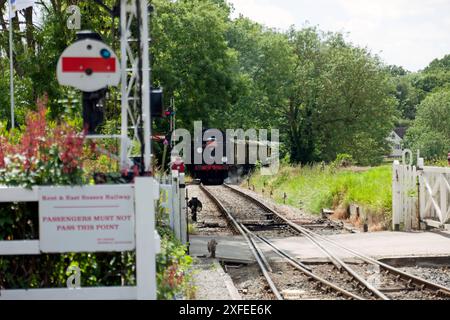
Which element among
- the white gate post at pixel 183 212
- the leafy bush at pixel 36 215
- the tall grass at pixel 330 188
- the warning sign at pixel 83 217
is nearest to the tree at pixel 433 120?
the tall grass at pixel 330 188

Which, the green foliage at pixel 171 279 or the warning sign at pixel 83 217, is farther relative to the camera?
the green foliage at pixel 171 279

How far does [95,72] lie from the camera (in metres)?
7.43

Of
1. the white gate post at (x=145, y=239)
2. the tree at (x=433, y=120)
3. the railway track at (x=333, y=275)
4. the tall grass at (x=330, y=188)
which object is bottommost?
the railway track at (x=333, y=275)

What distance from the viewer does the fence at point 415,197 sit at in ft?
56.1

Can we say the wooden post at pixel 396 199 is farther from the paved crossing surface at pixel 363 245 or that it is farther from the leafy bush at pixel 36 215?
the leafy bush at pixel 36 215

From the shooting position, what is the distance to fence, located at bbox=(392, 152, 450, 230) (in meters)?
17.1

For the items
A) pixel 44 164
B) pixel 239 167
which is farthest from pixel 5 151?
pixel 239 167

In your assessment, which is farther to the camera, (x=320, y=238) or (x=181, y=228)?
(x=320, y=238)

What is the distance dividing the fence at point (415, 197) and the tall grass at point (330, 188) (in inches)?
38.2

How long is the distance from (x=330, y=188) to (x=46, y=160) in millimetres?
19058

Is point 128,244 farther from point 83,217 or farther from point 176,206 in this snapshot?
point 176,206

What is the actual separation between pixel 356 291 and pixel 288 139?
49001 mm
